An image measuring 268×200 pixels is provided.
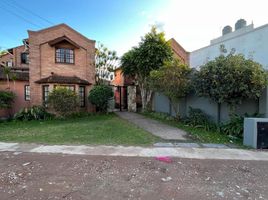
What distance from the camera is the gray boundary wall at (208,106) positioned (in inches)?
361

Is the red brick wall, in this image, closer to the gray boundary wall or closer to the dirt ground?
the gray boundary wall

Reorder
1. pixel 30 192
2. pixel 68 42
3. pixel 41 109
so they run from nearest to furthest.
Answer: pixel 30 192 → pixel 41 109 → pixel 68 42

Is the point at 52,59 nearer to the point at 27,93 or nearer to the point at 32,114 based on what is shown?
the point at 27,93

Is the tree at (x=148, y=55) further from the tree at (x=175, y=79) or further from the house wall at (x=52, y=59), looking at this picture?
the house wall at (x=52, y=59)

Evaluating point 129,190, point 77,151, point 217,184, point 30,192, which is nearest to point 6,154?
point 77,151

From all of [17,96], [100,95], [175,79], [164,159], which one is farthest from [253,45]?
[17,96]

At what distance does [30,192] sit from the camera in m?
4.04

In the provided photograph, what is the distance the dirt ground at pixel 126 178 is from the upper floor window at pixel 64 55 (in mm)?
12192

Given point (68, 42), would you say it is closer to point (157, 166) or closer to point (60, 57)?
point (60, 57)

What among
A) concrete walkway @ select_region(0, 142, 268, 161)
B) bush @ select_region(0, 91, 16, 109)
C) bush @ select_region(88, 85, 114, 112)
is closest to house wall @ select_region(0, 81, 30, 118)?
bush @ select_region(0, 91, 16, 109)

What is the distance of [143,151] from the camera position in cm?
690

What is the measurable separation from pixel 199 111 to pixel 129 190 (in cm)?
882

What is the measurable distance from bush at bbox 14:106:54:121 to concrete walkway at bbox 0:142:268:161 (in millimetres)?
8021

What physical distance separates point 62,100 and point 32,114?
2.65 m
